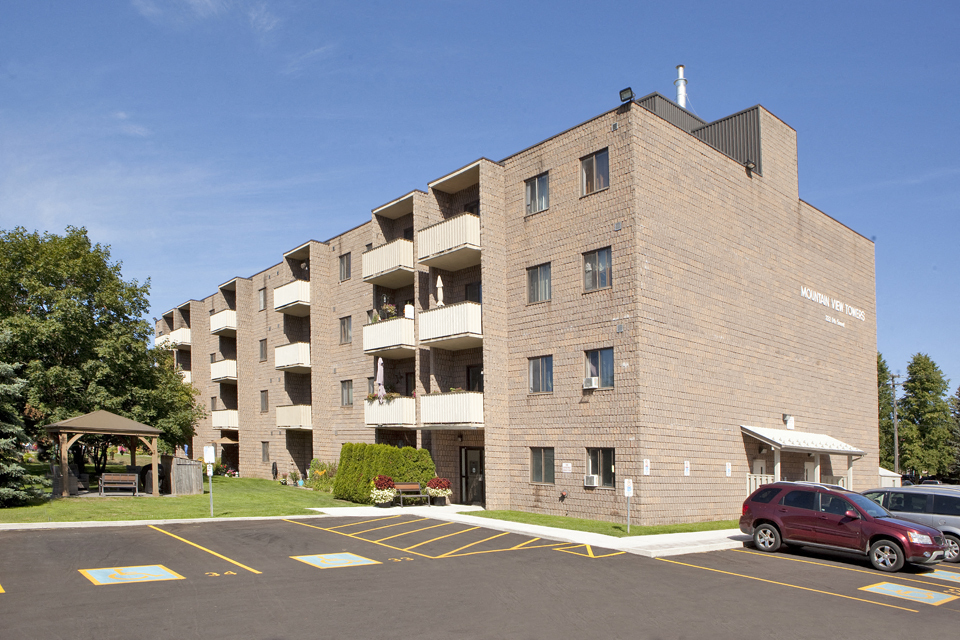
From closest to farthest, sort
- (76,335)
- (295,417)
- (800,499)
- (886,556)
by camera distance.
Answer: (886,556) < (800,499) < (76,335) < (295,417)

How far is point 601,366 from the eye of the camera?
74.6 feet

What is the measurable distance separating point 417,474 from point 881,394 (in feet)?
201

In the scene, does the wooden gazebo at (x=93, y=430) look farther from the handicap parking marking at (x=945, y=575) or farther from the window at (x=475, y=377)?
the handicap parking marking at (x=945, y=575)

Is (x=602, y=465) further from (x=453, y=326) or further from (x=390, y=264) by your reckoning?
(x=390, y=264)

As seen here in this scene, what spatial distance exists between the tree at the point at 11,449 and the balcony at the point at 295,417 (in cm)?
1423

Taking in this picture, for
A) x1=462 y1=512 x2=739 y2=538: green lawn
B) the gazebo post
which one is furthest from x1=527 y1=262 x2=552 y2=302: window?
the gazebo post

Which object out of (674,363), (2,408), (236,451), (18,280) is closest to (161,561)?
(2,408)

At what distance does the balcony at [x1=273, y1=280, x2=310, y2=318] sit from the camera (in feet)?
121

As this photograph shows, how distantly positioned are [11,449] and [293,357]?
15697 mm

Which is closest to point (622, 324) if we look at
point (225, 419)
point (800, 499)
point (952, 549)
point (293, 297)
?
point (800, 499)

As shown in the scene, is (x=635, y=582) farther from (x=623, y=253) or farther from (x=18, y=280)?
(x=18, y=280)

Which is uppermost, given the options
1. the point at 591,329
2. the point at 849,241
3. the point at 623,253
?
the point at 849,241

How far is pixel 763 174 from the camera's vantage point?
91.2 ft

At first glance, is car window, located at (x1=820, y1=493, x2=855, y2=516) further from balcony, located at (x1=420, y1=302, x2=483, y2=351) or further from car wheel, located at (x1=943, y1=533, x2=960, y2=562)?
balcony, located at (x1=420, y1=302, x2=483, y2=351)
